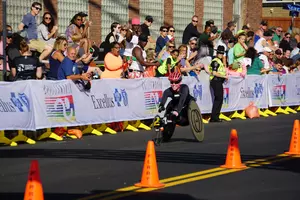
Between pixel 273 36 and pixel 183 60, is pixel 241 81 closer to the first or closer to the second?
pixel 183 60

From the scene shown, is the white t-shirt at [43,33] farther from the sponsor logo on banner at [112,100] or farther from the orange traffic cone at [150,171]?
the orange traffic cone at [150,171]

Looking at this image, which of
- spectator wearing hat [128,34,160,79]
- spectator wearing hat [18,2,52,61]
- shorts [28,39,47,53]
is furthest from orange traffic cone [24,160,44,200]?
spectator wearing hat [128,34,160,79]

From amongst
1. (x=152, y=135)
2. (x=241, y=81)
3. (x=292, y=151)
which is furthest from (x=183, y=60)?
(x=292, y=151)

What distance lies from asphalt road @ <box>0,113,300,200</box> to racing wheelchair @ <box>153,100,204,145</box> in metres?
0.22

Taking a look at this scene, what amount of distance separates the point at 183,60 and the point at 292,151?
27.8 feet

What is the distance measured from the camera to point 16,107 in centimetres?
1759

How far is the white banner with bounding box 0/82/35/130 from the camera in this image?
56.8 ft

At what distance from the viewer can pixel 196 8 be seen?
34344 millimetres

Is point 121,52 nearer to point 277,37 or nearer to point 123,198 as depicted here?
point 277,37

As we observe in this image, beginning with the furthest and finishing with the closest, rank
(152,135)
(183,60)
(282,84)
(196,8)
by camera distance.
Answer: (196,8), (282,84), (183,60), (152,135)

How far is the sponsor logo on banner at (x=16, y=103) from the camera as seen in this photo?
56.9 ft

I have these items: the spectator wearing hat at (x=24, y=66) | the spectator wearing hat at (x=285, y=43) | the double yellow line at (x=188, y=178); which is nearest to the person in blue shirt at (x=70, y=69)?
the spectator wearing hat at (x=24, y=66)

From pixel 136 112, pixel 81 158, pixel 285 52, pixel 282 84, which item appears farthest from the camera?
pixel 285 52

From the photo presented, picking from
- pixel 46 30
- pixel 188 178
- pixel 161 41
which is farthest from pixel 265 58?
pixel 188 178
